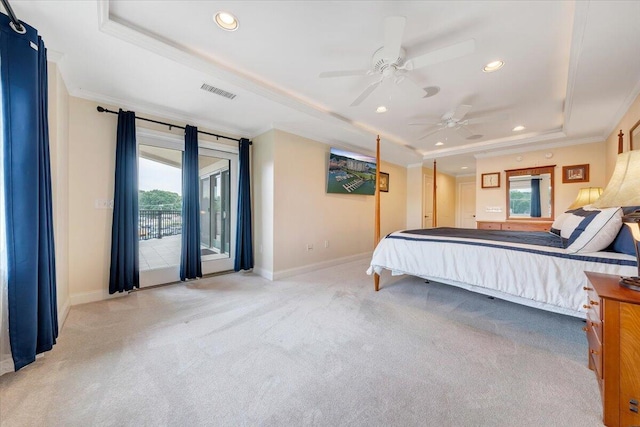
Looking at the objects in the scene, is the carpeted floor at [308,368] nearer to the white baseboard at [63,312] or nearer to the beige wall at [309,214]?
the white baseboard at [63,312]

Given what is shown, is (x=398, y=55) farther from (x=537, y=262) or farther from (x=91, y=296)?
(x=91, y=296)

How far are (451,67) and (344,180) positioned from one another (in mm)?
2573

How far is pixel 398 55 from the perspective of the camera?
195 cm

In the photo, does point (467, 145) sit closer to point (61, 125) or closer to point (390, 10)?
point (390, 10)

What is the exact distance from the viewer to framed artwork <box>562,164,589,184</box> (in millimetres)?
4234

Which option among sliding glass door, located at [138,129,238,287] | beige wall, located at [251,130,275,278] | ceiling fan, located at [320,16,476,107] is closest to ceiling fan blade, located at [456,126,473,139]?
ceiling fan, located at [320,16,476,107]

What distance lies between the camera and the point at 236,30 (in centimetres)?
195

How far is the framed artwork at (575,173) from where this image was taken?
13.9ft

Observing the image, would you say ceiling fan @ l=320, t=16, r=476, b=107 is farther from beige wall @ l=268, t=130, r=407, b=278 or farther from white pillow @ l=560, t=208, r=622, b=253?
beige wall @ l=268, t=130, r=407, b=278

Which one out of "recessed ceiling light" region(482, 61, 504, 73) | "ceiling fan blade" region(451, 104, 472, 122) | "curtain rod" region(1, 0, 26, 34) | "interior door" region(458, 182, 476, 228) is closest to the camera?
"curtain rod" region(1, 0, 26, 34)

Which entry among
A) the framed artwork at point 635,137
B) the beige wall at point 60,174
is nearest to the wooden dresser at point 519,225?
the framed artwork at point 635,137

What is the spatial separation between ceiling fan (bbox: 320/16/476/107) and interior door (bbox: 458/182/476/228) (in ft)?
23.0

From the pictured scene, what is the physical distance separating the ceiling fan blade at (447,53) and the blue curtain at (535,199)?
450 cm

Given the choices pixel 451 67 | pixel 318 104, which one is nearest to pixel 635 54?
pixel 451 67
